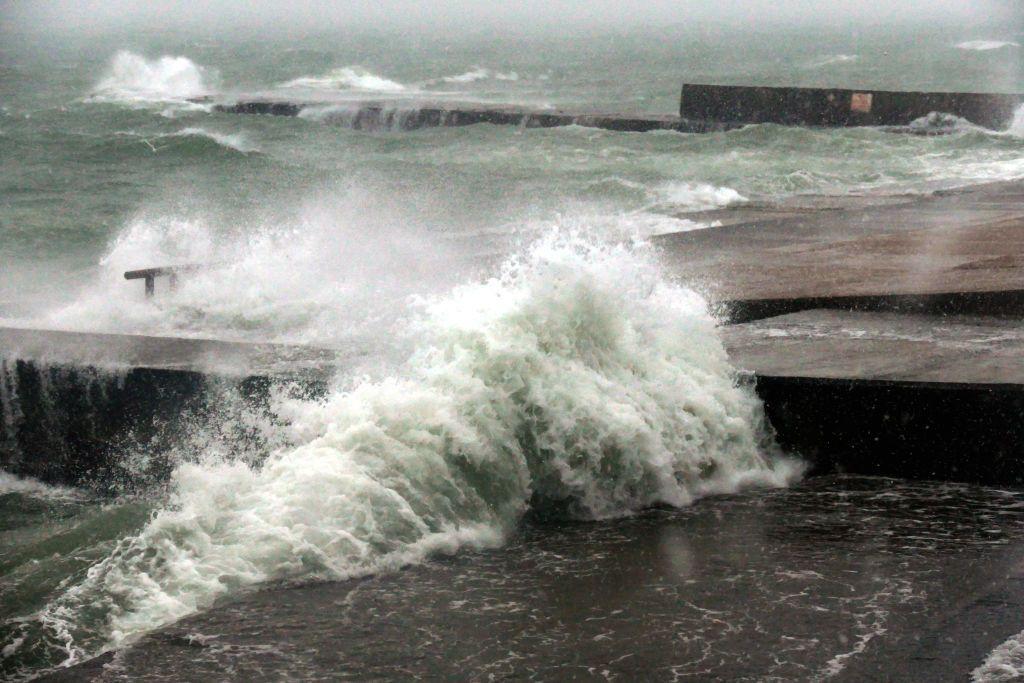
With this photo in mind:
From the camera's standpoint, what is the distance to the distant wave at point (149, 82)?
3938 cm

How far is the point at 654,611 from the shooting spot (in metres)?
4.73

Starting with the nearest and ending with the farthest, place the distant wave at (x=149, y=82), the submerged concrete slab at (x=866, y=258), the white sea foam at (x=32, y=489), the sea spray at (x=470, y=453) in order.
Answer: the sea spray at (x=470, y=453)
the white sea foam at (x=32, y=489)
the submerged concrete slab at (x=866, y=258)
the distant wave at (x=149, y=82)

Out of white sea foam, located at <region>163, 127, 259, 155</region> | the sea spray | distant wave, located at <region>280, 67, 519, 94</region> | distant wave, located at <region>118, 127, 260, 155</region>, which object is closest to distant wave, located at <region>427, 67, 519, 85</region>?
distant wave, located at <region>280, 67, 519, 94</region>

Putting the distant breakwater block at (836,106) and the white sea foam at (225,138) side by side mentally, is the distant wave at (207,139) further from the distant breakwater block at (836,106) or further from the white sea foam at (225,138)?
the distant breakwater block at (836,106)

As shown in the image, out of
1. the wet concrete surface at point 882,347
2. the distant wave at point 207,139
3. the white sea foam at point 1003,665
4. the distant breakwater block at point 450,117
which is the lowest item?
the white sea foam at point 1003,665

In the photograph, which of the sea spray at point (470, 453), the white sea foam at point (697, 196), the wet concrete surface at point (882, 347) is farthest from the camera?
the white sea foam at point (697, 196)

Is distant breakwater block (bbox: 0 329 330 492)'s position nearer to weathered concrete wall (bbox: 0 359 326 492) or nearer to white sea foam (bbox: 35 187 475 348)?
weathered concrete wall (bbox: 0 359 326 492)

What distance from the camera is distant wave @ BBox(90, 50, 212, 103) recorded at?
39375 millimetres

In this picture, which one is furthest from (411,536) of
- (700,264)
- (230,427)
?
(700,264)

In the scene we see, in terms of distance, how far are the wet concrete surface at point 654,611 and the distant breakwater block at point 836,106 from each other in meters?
20.1

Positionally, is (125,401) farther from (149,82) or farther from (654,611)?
(149,82)

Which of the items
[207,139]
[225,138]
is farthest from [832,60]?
[207,139]

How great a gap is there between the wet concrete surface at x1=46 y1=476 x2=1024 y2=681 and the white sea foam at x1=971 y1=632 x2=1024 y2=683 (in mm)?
42

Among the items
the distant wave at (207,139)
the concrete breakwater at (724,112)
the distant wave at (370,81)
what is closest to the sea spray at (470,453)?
the distant wave at (207,139)
